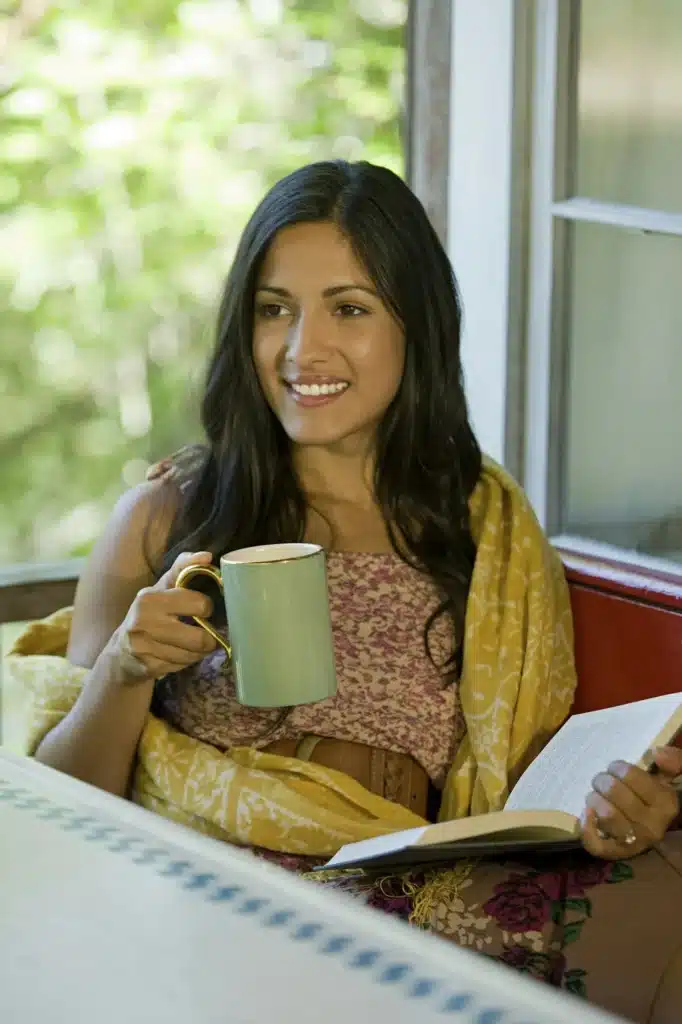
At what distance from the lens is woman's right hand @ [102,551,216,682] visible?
1.46 m

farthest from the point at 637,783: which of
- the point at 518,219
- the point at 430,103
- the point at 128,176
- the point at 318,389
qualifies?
the point at 128,176

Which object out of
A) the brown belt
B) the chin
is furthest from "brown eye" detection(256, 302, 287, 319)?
the brown belt

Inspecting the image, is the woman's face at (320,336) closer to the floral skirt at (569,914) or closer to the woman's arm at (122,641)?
the woman's arm at (122,641)

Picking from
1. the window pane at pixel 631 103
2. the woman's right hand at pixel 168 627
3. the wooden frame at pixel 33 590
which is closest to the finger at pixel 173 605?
the woman's right hand at pixel 168 627

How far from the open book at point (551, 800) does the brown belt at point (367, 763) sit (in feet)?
0.62

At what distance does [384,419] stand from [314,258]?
0.23 metres

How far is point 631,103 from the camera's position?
1984mm

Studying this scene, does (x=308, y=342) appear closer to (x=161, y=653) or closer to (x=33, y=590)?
(x=161, y=653)

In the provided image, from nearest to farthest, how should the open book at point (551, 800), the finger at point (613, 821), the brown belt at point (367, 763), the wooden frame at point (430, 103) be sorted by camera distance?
the open book at point (551, 800) → the finger at point (613, 821) → the brown belt at point (367, 763) → the wooden frame at point (430, 103)

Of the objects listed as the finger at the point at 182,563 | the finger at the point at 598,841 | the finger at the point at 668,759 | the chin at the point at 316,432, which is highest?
the chin at the point at 316,432

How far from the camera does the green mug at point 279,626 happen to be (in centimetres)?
136

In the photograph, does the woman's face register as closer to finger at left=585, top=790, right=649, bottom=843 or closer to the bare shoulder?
the bare shoulder

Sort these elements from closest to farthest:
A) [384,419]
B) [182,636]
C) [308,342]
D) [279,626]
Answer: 1. [279,626]
2. [182,636]
3. [308,342]
4. [384,419]

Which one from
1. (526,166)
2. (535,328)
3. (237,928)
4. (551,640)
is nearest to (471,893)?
(551,640)
